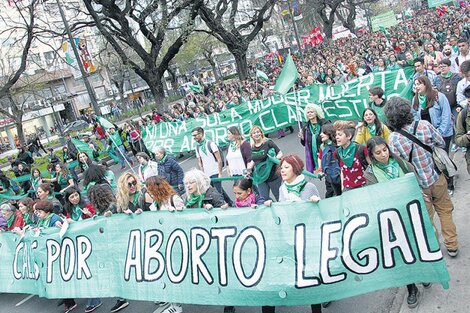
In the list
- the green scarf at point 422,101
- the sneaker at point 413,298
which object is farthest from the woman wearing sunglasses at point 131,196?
the green scarf at point 422,101

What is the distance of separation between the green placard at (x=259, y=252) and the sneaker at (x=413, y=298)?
0.63 meters

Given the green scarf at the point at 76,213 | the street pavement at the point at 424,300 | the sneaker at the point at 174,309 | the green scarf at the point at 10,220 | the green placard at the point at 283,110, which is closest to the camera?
the street pavement at the point at 424,300

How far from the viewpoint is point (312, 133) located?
599 cm

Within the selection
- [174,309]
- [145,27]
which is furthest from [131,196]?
[145,27]

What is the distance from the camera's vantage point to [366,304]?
4109mm

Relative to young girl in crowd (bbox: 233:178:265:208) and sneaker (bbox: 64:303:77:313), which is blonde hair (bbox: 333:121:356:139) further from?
sneaker (bbox: 64:303:77:313)

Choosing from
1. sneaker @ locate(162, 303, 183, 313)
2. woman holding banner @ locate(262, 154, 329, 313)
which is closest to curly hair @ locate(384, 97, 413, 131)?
woman holding banner @ locate(262, 154, 329, 313)

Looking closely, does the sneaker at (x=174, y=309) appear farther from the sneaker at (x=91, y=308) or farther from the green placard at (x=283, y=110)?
the green placard at (x=283, y=110)

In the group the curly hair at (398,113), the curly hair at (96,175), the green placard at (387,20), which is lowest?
the curly hair at (96,175)

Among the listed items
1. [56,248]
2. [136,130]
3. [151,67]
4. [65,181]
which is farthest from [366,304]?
[151,67]

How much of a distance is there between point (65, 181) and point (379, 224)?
858 cm

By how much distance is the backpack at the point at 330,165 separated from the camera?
5281 millimetres

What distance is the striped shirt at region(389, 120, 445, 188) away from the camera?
13.1 ft

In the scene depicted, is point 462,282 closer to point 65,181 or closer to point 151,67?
point 65,181
